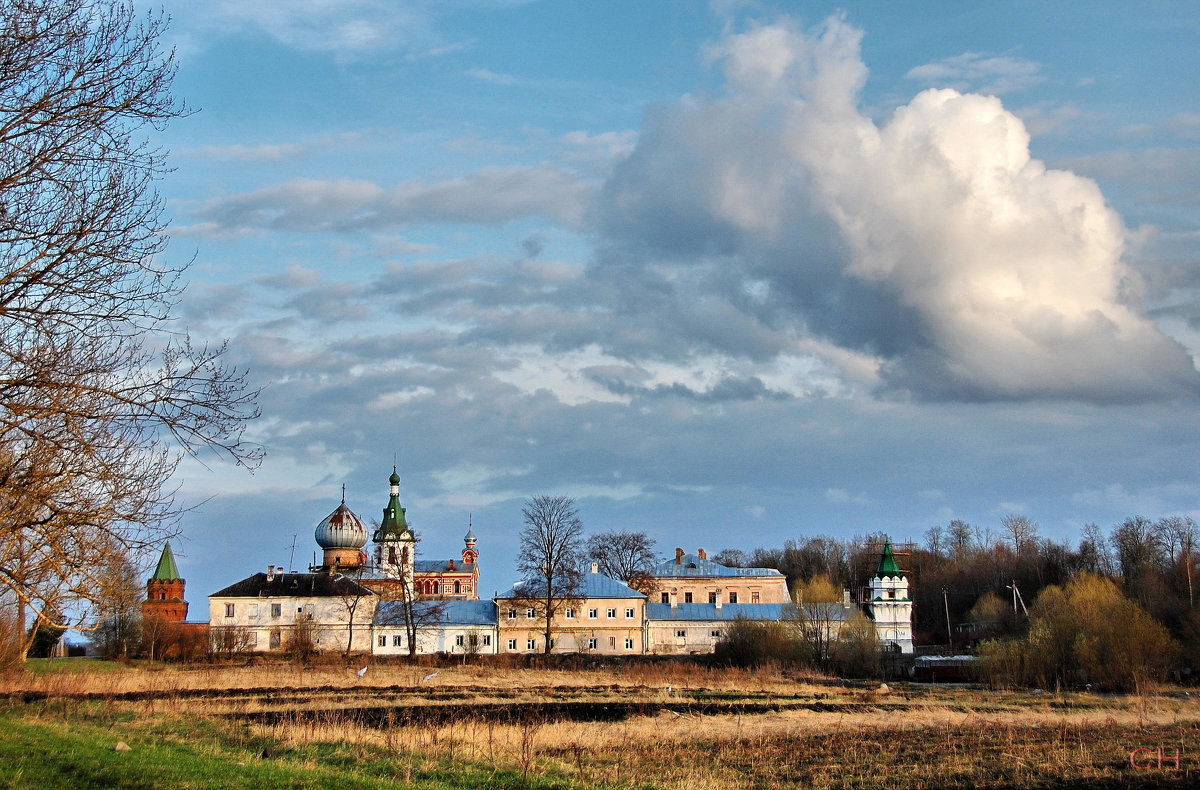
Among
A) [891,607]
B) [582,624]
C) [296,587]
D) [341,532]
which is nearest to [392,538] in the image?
[341,532]

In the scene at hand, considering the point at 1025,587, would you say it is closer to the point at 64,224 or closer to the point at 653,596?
the point at 653,596

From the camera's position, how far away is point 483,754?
19.7 m

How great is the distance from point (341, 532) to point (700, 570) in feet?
99.1

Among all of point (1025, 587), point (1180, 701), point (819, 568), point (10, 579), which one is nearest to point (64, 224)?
point (10, 579)

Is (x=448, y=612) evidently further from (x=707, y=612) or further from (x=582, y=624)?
(x=707, y=612)

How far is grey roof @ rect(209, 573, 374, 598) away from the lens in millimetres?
73438

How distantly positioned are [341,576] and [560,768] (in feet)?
200

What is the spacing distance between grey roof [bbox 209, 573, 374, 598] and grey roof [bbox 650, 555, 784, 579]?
2835 cm

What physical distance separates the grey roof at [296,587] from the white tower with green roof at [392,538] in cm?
529

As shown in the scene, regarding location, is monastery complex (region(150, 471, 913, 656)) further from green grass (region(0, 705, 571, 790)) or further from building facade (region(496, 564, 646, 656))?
green grass (region(0, 705, 571, 790))

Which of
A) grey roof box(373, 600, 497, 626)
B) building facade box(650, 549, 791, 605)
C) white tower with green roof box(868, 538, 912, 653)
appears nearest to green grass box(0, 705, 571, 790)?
grey roof box(373, 600, 497, 626)

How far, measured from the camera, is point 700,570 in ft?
303

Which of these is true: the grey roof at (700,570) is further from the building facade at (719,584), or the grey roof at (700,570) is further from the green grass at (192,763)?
the green grass at (192,763)

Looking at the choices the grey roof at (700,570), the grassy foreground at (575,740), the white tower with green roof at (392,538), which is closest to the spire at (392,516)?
the white tower with green roof at (392,538)
